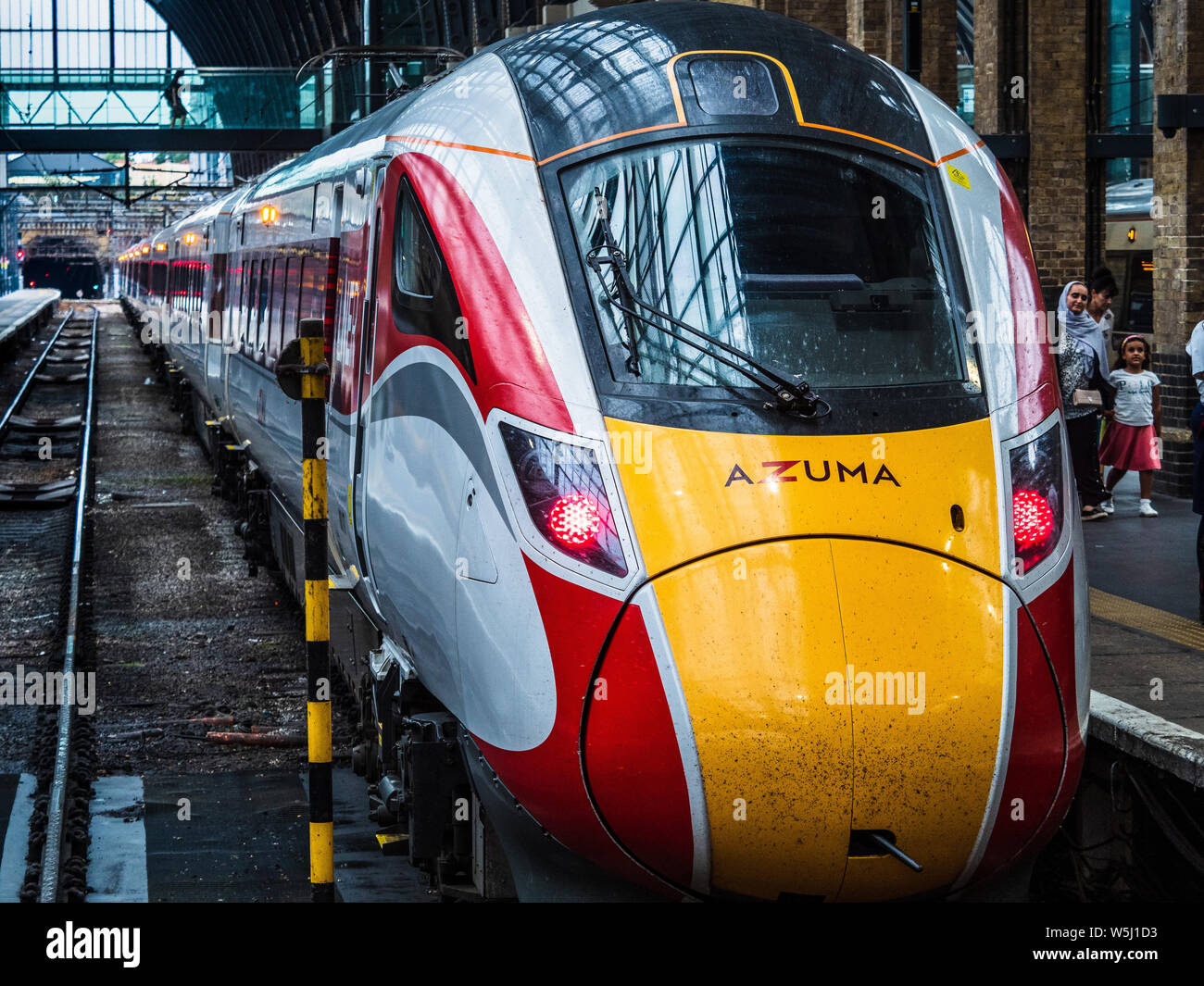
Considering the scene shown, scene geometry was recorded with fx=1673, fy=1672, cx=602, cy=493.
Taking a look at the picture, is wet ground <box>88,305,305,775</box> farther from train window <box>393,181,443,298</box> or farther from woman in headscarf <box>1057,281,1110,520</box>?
woman in headscarf <box>1057,281,1110,520</box>

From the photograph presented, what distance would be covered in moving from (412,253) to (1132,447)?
7.98m

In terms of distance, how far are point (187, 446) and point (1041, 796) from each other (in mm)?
18963

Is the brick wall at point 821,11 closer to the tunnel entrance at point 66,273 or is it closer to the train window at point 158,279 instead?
the train window at point 158,279

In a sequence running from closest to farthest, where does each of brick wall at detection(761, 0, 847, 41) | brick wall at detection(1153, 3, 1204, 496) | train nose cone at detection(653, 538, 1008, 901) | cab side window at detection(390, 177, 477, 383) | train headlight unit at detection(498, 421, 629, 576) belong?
1. train nose cone at detection(653, 538, 1008, 901)
2. train headlight unit at detection(498, 421, 629, 576)
3. cab side window at detection(390, 177, 477, 383)
4. brick wall at detection(1153, 3, 1204, 496)
5. brick wall at detection(761, 0, 847, 41)

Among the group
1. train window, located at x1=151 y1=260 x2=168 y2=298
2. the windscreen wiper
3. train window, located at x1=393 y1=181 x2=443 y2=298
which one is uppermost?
train window, located at x1=151 y1=260 x2=168 y2=298

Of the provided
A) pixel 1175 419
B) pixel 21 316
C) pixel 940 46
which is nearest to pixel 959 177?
pixel 1175 419

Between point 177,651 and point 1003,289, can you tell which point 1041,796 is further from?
point 177,651

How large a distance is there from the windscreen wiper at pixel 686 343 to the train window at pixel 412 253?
51 centimetres

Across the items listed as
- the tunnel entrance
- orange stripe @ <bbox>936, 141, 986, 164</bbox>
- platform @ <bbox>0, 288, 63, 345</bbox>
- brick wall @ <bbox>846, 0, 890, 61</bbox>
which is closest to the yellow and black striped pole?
orange stripe @ <bbox>936, 141, 986, 164</bbox>

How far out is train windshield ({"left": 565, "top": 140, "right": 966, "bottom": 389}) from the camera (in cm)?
440

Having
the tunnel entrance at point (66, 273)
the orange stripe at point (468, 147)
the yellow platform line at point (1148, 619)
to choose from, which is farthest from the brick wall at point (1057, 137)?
the tunnel entrance at point (66, 273)

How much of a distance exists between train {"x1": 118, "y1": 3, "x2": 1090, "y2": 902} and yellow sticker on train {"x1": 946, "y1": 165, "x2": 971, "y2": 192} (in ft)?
0.05

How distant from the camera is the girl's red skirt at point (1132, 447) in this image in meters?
11.7
